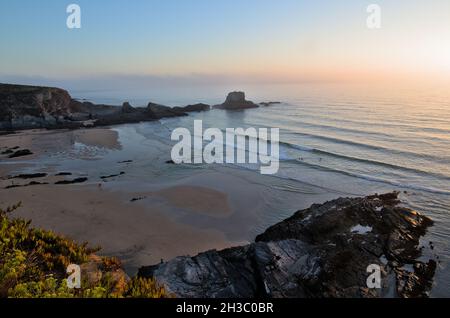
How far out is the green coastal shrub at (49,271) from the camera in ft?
18.3

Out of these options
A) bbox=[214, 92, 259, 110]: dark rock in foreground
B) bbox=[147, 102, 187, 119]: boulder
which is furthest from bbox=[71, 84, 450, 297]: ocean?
bbox=[214, 92, 259, 110]: dark rock in foreground

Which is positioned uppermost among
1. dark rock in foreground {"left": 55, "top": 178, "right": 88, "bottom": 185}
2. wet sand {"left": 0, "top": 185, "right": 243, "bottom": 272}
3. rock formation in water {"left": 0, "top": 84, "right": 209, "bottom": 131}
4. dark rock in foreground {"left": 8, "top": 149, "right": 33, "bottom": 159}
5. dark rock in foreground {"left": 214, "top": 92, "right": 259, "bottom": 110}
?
dark rock in foreground {"left": 214, "top": 92, "right": 259, "bottom": 110}

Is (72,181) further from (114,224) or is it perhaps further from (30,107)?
(30,107)

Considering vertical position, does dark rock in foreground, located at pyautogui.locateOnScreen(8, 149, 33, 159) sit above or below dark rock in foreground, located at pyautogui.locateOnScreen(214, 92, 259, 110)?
below

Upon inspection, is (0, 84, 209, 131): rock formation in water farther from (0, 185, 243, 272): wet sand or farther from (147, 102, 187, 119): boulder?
(0, 185, 243, 272): wet sand

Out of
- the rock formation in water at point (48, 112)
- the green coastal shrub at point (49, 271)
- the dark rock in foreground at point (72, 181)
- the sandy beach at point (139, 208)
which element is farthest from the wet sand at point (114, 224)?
the rock formation in water at point (48, 112)

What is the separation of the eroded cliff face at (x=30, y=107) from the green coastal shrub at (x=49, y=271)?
4972 cm

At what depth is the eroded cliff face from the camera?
166 ft

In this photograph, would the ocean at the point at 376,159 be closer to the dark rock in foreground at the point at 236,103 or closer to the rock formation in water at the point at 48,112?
the rock formation in water at the point at 48,112
